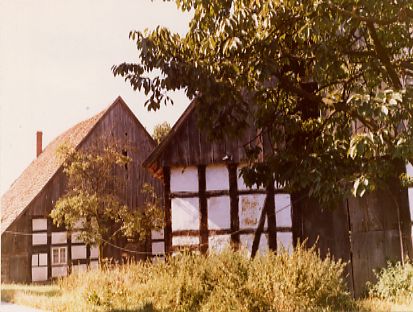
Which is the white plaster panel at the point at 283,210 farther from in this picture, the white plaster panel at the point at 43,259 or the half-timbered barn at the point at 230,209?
the white plaster panel at the point at 43,259

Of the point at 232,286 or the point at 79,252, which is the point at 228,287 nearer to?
the point at 232,286

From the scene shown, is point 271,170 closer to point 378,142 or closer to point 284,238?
point 378,142

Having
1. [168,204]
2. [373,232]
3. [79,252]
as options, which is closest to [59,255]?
[79,252]

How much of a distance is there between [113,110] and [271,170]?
15935 mm

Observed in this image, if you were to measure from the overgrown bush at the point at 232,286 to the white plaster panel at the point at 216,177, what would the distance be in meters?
3.15

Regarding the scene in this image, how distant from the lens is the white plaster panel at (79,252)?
20.2m

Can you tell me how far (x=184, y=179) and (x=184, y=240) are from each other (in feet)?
5.28

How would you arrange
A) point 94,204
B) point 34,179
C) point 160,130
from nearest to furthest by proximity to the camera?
1. point 94,204
2. point 34,179
3. point 160,130

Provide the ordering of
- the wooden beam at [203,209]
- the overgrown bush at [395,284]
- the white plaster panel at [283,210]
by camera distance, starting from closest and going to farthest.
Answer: the overgrown bush at [395,284] < the white plaster panel at [283,210] < the wooden beam at [203,209]

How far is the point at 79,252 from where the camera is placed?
2031 centimetres

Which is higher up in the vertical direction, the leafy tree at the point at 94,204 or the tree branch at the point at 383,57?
the tree branch at the point at 383,57

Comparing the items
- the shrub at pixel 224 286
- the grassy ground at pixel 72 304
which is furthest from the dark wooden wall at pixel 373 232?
the shrub at pixel 224 286

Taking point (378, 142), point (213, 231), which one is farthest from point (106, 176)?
point (378, 142)

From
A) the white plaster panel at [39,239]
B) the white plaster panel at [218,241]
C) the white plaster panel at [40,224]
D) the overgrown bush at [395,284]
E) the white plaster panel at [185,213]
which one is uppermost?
the white plaster panel at [185,213]
